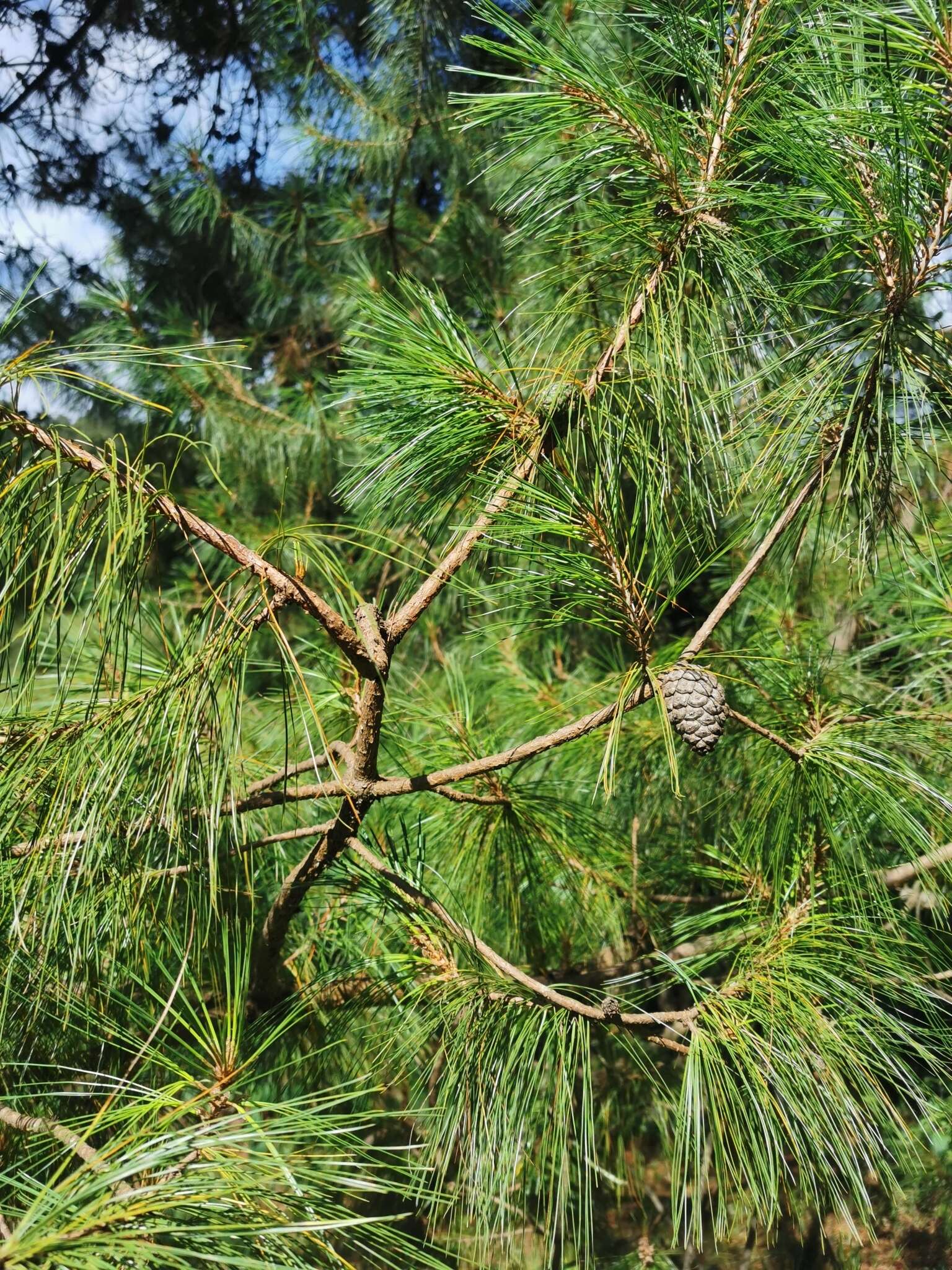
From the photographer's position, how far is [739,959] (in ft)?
2.15

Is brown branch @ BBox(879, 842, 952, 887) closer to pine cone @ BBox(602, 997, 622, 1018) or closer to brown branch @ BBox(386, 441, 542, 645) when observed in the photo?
pine cone @ BBox(602, 997, 622, 1018)

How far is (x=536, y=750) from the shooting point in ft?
1.88

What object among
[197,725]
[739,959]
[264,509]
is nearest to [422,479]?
[197,725]

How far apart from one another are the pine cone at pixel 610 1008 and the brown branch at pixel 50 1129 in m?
0.26

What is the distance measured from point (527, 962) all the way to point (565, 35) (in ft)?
2.26

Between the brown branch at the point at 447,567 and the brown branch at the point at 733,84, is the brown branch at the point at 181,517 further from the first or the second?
the brown branch at the point at 733,84

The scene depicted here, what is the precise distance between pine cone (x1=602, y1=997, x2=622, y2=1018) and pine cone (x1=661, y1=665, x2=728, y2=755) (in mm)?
147

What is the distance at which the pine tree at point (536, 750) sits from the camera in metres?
0.50

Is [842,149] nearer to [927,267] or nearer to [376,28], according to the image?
[927,267]

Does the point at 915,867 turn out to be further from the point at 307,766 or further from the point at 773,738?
the point at 307,766

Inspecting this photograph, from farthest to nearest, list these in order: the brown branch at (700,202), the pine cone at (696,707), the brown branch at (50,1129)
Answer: the brown branch at (700,202)
the pine cone at (696,707)
the brown branch at (50,1129)

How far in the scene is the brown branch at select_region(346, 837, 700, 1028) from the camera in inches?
23.2

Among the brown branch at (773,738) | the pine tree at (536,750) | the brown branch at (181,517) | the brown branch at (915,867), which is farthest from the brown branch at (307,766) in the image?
the brown branch at (915,867)

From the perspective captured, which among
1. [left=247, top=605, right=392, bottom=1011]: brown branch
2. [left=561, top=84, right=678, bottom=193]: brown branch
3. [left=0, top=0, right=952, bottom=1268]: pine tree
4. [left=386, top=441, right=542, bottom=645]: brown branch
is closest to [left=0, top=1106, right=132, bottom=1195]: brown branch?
[left=0, top=0, right=952, bottom=1268]: pine tree
